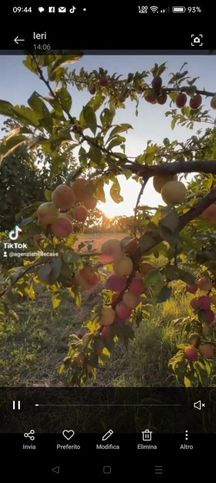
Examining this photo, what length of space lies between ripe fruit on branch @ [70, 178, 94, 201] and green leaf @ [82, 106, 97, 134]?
11 centimetres

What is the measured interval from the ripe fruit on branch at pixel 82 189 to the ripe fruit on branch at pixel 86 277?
6.9 inches

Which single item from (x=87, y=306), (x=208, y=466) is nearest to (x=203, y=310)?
(x=208, y=466)

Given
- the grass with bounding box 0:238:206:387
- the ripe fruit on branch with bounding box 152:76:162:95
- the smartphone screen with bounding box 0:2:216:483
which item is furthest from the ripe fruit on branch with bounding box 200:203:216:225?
the grass with bounding box 0:238:206:387

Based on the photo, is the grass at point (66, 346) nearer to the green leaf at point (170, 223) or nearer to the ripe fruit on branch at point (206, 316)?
the ripe fruit on branch at point (206, 316)

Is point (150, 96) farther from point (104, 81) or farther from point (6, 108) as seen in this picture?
point (6, 108)

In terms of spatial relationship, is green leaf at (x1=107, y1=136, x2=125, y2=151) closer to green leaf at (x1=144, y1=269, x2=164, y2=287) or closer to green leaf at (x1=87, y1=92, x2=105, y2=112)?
green leaf at (x1=87, y1=92, x2=105, y2=112)

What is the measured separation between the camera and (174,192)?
64 centimetres

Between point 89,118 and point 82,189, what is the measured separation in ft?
0.44

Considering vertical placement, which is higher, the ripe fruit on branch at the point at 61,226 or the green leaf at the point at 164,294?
the ripe fruit on branch at the point at 61,226

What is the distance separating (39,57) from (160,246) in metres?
0.36
